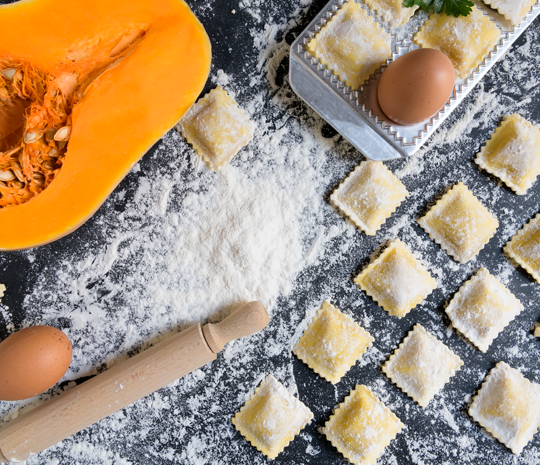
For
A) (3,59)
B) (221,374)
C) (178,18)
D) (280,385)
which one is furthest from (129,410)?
(178,18)

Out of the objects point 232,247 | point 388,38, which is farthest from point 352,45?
point 232,247

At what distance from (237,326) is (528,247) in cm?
102

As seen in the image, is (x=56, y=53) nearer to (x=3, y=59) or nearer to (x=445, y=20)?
(x=3, y=59)

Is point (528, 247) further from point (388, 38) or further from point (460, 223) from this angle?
point (388, 38)

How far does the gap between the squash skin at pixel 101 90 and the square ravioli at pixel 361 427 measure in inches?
40.8

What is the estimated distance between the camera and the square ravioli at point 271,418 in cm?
135

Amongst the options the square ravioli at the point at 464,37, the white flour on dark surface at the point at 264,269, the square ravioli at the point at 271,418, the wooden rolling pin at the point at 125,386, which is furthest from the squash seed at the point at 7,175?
the square ravioli at the point at 464,37

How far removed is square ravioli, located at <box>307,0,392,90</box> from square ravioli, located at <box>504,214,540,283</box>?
2.47 ft

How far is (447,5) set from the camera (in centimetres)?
126

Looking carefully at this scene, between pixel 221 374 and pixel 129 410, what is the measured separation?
34 centimetres

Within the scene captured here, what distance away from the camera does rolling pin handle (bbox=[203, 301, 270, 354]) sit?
4.16 feet

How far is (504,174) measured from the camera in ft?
4.57

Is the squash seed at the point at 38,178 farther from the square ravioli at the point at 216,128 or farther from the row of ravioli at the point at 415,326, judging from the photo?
the row of ravioli at the point at 415,326

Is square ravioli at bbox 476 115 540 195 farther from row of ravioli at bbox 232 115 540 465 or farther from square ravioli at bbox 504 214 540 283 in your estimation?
square ravioli at bbox 504 214 540 283
